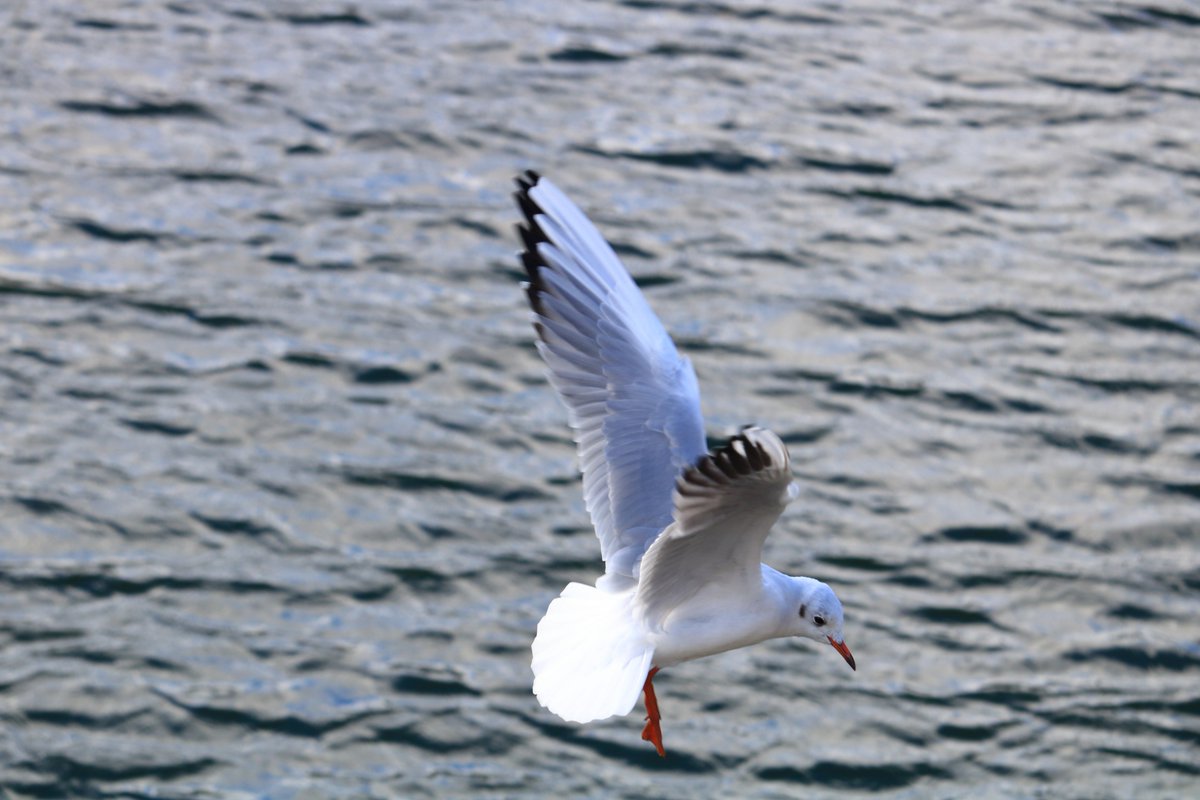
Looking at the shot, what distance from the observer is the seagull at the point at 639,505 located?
18.0ft

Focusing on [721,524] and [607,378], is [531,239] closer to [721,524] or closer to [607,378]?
[607,378]

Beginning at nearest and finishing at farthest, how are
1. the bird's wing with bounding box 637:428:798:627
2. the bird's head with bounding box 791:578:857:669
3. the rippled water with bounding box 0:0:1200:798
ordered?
the bird's wing with bounding box 637:428:798:627 < the bird's head with bounding box 791:578:857:669 < the rippled water with bounding box 0:0:1200:798

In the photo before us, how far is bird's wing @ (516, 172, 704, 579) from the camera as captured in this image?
6.65m

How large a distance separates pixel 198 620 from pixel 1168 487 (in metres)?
6.58

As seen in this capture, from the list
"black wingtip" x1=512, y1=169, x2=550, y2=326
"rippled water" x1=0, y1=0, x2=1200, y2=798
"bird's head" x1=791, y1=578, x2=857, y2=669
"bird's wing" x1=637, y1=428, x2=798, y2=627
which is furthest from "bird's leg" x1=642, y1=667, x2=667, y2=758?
"rippled water" x1=0, y1=0, x2=1200, y2=798

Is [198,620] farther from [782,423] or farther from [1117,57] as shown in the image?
[1117,57]

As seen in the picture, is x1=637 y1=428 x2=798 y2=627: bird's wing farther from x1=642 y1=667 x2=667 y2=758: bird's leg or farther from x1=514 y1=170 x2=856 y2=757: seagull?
x1=642 y1=667 x2=667 y2=758: bird's leg

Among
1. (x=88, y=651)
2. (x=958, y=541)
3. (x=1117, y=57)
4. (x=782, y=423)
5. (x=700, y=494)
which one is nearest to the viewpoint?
(x=700, y=494)

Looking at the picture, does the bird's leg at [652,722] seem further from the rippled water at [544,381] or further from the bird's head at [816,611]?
the rippled water at [544,381]

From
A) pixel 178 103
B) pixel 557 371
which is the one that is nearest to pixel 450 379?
pixel 178 103

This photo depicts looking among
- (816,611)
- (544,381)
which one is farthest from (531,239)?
(544,381)

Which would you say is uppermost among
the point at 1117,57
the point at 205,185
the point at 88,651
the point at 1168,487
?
the point at 1117,57

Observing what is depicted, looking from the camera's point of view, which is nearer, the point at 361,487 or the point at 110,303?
the point at 361,487

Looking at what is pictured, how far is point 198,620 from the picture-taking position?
10703 mm
